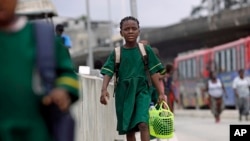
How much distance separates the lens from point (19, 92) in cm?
363

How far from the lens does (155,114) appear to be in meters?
9.04

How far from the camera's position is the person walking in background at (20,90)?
363cm

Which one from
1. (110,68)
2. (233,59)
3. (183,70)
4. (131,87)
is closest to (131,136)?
(131,87)

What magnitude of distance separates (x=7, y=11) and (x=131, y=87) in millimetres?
4563

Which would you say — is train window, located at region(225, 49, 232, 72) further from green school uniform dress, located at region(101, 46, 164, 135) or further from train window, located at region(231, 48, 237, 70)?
green school uniform dress, located at region(101, 46, 164, 135)

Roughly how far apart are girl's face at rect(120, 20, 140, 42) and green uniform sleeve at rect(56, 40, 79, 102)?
439 cm

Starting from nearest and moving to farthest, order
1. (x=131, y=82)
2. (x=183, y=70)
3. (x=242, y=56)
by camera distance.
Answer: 1. (x=131, y=82)
2. (x=242, y=56)
3. (x=183, y=70)

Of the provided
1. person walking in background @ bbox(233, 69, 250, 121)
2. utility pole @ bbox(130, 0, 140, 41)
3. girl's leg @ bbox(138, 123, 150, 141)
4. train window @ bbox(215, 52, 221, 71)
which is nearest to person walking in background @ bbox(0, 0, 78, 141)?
girl's leg @ bbox(138, 123, 150, 141)

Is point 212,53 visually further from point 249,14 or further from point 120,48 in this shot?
point 120,48

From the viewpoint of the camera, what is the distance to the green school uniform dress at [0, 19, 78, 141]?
3631 mm

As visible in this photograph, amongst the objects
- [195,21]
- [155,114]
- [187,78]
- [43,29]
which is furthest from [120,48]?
[195,21]

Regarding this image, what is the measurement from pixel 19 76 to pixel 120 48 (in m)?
4.60

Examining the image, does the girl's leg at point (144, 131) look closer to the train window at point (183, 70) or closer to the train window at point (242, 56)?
the train window at point (242, 56)

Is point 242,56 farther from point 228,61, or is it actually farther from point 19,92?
point 19,92
